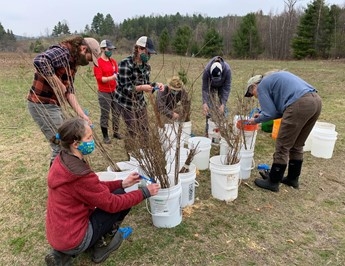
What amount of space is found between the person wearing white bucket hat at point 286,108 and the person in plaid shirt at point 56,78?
1698 millimetres

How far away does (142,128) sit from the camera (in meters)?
2.78

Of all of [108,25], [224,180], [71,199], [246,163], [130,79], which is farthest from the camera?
[108,25]

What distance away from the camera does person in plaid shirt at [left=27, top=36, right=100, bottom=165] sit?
2.49m

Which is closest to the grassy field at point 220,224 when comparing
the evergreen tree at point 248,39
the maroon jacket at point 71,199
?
the maroon jacket at point 71,199

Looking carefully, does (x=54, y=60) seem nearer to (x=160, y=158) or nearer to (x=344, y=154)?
(x=160, y=158)

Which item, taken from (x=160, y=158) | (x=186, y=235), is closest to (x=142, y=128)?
(x=160, y=158)

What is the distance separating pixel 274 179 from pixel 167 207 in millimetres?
1382

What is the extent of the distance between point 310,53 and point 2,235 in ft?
81.1

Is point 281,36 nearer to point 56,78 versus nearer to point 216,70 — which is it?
point 216,70

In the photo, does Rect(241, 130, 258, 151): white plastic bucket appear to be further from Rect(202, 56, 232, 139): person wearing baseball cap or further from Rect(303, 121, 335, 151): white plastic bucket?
Rect(303, 121, 335, 151): white plastic bucket

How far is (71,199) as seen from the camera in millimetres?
1881

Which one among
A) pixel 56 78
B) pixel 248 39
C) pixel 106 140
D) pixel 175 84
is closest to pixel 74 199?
pixel 56 78

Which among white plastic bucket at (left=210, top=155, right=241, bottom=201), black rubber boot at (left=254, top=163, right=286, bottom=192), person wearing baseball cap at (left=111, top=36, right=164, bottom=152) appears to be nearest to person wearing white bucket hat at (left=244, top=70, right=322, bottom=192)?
black rubber boot at (left=254, top=163, right=286, bottom=192)

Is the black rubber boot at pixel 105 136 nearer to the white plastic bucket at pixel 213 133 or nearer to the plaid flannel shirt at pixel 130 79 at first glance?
the plaid flannel shirt at pixel 130 79
